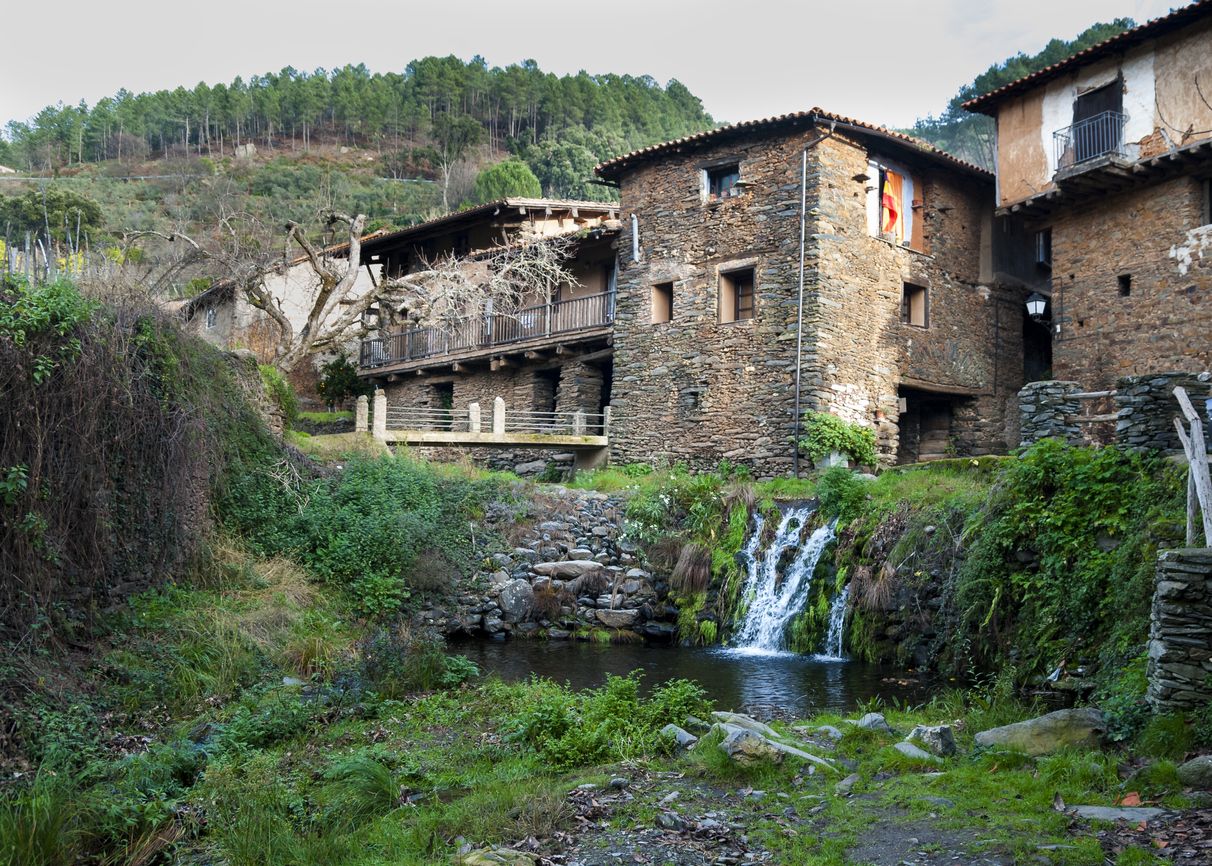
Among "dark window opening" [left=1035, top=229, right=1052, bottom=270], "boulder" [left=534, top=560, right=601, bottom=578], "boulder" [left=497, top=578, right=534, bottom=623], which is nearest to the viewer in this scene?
"boulder" [left=497, top=578, right=534, bottom=623]

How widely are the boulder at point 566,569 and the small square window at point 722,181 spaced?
9.71 m

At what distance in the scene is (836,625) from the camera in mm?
13438

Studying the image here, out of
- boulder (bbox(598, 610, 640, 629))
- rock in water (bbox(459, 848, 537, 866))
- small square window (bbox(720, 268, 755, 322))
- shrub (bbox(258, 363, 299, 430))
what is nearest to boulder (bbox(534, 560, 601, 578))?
boulder (bbox(598, 610, 640, 629))

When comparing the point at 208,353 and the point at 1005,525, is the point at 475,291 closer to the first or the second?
the point at 208,353

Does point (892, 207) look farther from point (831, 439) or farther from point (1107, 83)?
point (831, 439)

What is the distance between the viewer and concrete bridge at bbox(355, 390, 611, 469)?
66.1ft

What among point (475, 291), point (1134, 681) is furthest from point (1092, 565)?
point (475, 291)

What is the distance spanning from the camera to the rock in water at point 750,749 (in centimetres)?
688

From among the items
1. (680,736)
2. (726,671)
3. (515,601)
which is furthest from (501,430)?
(680,736)

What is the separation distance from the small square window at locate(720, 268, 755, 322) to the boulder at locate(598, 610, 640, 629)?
8246mm

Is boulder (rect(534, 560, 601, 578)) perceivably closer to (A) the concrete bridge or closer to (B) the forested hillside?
(A) the concrete bridge

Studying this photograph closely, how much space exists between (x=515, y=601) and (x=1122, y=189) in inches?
549

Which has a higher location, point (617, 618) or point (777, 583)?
point (777, 583)

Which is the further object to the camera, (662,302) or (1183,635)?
(662,302)
